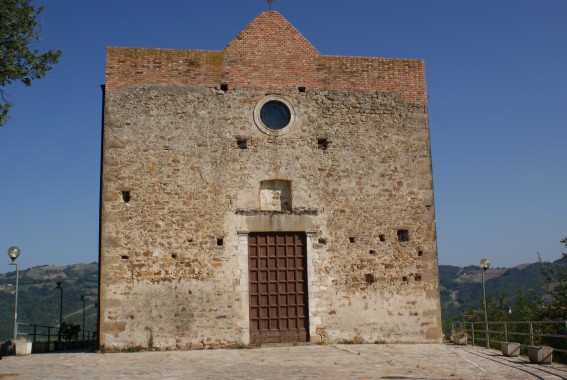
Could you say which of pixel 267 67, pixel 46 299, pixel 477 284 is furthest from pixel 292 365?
pixel 477 284

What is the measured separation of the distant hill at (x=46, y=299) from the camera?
6328 centimetres

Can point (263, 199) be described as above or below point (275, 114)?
below

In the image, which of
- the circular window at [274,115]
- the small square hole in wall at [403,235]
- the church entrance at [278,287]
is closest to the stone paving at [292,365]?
the church entrance at [278,287]

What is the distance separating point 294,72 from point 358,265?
229 inches

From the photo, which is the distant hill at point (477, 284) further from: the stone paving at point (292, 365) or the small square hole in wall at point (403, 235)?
the stone paving at point (292, 365)

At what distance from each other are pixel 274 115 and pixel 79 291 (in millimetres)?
63110

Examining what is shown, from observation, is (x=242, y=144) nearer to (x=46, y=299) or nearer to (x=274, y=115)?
(x=274, y=115)

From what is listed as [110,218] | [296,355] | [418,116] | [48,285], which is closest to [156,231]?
[110,218]

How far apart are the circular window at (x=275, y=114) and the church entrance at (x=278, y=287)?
3135 millimetres

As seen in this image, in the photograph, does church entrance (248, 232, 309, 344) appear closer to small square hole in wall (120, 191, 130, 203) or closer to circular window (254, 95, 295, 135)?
circular window (254, 95, 295, 135)

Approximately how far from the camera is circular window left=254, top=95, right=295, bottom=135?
15.9 meters

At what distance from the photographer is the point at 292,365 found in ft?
36.0

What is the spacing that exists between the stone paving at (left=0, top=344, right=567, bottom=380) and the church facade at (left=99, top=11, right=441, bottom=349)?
1.22 metres

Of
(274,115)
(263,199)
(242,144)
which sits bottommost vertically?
(263,199)
